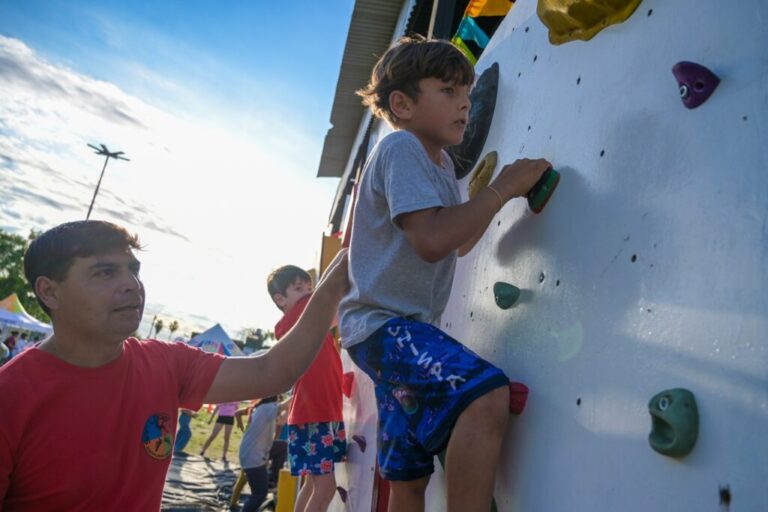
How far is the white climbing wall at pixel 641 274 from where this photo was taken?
0.67 metres

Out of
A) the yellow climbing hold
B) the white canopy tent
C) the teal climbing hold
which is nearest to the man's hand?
the yellow climbing hold

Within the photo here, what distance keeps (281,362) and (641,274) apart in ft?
3.91

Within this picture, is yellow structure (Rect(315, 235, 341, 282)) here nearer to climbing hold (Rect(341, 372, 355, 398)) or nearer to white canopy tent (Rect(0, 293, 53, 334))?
climbing hold (Rect(341, 372, 355, 398))

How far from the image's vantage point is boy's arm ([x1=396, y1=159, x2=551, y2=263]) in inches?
46.3

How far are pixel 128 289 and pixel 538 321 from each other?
1155 mm

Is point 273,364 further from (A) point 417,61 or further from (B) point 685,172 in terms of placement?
(B) point 685,172

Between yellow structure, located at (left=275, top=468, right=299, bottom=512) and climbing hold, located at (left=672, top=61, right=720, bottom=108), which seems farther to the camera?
yellow structure, located at (left=275, top=468, right=299, bottom=512)

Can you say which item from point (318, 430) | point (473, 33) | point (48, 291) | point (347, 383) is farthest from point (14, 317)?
point (473, 33)

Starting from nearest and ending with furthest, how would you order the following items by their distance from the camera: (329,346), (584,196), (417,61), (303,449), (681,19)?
(681,19)
(584,196)
(417,61)
(303,449)
(329,346)

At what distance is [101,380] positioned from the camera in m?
1.49

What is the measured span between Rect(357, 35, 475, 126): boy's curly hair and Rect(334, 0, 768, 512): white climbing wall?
234mm

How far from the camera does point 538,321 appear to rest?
1.14 meters

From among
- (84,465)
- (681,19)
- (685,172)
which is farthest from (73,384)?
(681,19)

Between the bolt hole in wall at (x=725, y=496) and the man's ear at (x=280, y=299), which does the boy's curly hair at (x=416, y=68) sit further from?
the man's ear at (x=280, y=299)
